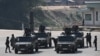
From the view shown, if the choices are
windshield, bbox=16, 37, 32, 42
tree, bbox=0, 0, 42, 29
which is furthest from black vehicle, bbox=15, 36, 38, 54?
tree, bbox=0, 0, 42, 29

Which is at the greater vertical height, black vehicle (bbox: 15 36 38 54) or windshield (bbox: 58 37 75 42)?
windshield (bbox: 58 37 75 42)

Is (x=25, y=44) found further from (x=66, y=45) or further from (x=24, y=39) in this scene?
(x=66, y=45)

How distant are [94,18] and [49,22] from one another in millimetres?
22085

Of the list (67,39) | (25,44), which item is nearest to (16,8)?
(67,39)

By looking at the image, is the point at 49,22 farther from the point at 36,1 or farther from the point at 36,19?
the point at 36,1

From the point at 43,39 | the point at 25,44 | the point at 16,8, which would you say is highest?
the point at 16,8

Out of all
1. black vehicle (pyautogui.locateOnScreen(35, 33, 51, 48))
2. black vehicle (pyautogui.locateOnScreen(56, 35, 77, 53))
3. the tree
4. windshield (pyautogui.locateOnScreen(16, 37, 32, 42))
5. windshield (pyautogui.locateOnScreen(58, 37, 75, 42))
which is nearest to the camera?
black vehicle (pyautogui.locateOnScreen(56, 35, 77, 53))

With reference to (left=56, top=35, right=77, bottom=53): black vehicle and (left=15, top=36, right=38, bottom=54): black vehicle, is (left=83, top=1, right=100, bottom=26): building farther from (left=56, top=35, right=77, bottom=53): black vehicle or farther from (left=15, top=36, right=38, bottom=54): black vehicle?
(left=56, top=35, right=77, bottom=53): black vehicle

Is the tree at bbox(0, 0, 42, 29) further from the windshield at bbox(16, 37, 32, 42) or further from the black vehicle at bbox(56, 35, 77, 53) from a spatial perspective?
the black vehicle at bbox(56, 35, 77, 53)

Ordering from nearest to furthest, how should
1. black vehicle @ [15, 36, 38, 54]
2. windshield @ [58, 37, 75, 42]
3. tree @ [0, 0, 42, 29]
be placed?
black vehicle @ [15, 36, 38, 54]
windshield @ [58, 37, 75, 42]
tree @ [0, 0, 42, 29]

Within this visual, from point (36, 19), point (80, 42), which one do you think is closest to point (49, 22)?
point (36, 19)

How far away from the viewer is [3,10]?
108062 millimetres

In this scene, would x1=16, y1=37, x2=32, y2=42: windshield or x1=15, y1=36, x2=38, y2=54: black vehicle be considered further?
x1=16, y1=37, x2=32, y2=42: windshield

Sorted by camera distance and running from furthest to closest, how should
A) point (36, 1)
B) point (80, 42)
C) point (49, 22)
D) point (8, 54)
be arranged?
point (36, 1) → point (49, 22) → point (80, 42) → point (8, 54)
